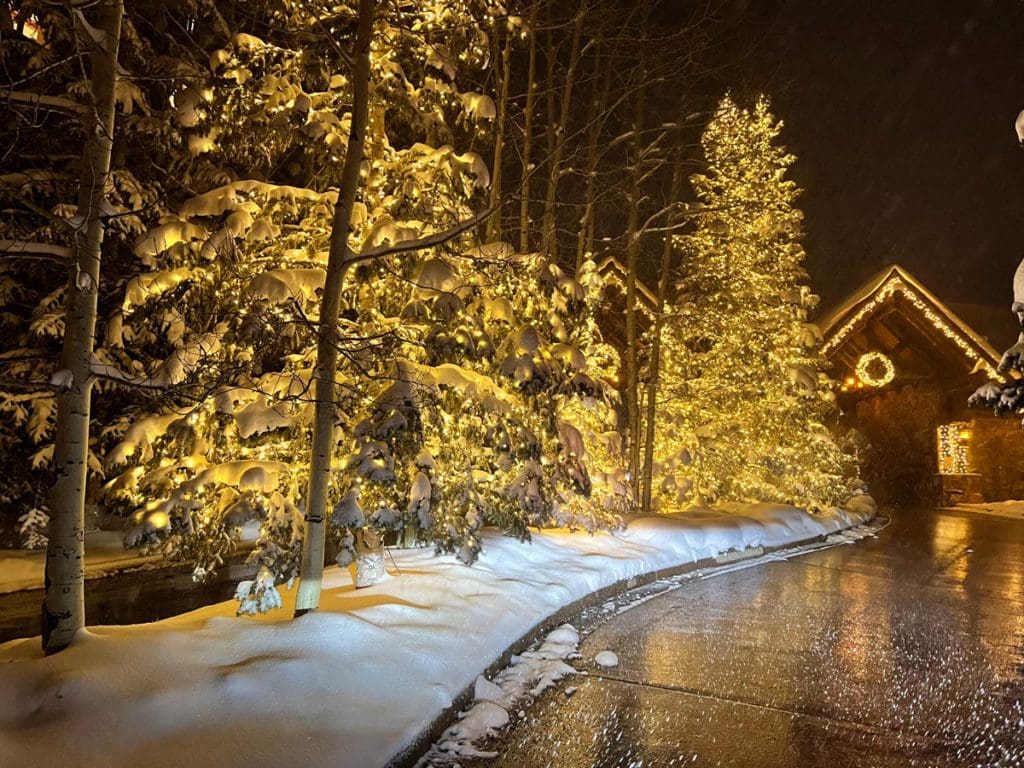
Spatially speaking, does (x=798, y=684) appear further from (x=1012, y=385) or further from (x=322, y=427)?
(x=322, y=427)

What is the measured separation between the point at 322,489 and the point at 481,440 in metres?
2.33

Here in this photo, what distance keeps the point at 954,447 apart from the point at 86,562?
93.3 feet

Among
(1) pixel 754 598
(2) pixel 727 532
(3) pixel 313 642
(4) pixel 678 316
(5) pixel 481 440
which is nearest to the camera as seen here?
(3) pixel 313 642

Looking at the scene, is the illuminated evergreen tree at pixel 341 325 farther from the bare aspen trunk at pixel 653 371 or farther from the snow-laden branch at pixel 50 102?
the bare aspen trunk at pixel 653 371

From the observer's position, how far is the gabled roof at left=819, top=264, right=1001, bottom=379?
27.0m

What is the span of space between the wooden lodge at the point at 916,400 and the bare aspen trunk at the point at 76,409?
84.4ft

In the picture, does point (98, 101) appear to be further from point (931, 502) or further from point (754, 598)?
point (931, 502)

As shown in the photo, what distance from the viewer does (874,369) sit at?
92.5ft

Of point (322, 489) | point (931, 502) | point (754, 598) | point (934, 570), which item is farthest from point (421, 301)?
point (931, 502)

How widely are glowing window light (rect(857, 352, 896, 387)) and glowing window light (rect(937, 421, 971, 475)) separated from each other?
2.87 metres

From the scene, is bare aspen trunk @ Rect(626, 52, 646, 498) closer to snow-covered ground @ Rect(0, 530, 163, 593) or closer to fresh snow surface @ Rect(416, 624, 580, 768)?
fresh snow surface @ Rect(416, 624, 580, 768)

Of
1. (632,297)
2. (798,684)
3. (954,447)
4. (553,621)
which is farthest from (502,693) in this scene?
(954,447)

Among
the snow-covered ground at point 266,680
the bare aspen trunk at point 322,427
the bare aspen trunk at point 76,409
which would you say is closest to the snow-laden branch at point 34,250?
the bare aspen trunk at point 76,409

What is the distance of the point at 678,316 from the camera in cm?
1680
